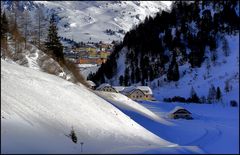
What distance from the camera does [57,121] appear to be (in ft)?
100

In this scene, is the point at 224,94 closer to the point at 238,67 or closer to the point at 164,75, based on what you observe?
the point at 238,67

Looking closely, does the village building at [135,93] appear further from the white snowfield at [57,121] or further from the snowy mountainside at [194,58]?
the white snowfield at [57,121]

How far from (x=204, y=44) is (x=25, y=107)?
15950cm

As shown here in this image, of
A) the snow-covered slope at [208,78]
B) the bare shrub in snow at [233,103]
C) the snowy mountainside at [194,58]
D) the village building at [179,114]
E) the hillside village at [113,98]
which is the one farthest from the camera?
the snowy mountainside at [194,58]

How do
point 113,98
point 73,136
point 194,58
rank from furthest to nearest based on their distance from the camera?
point 194,58
point 113,98
point 73,136

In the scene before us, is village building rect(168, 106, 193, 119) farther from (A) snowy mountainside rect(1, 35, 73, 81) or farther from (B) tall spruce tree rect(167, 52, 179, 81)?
(B) tall spruce tree rect(167, 52, 179, 81)

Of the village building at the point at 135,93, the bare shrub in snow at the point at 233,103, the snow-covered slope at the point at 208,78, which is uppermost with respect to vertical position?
the snow-covered slope at the point at 208,78

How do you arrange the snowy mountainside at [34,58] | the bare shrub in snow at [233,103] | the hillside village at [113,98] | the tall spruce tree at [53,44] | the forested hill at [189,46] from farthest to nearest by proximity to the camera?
the forested hill at [189,46]
the bare shrub in snow at [233,103]
the tall spruce tree at [53,44]
the snowy mountainside at [34,58]
the hillside village at [113,98]

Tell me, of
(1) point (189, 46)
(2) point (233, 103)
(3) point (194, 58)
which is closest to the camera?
(2) point (233, 103)

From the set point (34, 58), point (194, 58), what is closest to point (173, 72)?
point (194, 58)

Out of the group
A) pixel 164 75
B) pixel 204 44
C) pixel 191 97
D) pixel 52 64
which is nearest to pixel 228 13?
pixel 204 44

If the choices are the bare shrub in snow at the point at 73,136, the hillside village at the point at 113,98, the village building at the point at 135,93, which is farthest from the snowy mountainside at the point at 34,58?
the village building at the point at 135,93

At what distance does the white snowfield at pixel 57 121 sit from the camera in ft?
80.5

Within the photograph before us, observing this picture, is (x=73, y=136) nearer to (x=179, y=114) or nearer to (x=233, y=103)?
(x=179, y=114)
